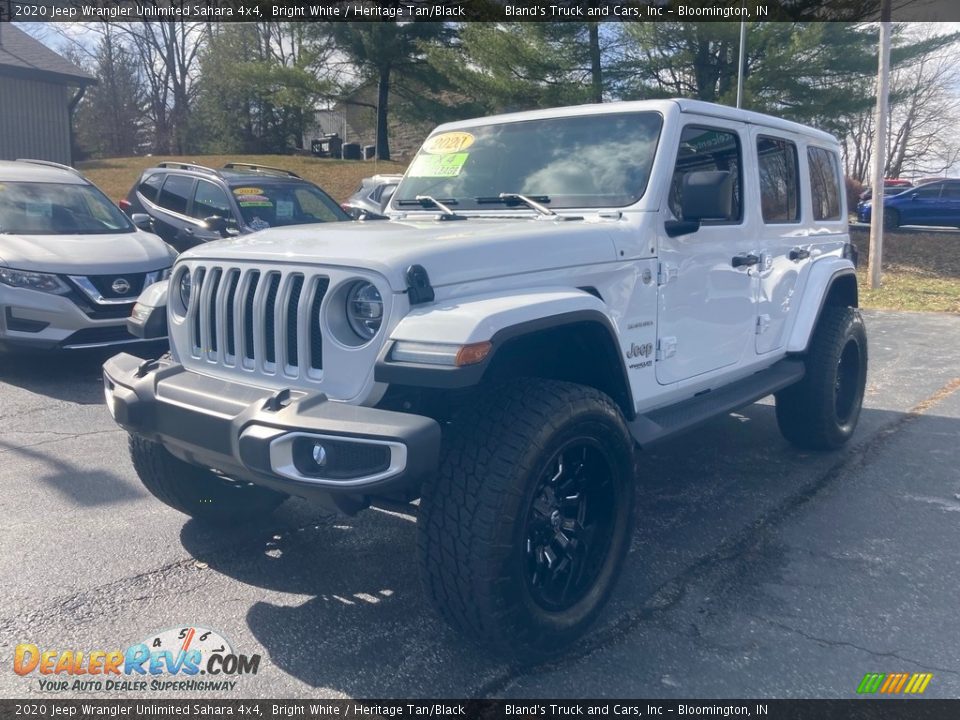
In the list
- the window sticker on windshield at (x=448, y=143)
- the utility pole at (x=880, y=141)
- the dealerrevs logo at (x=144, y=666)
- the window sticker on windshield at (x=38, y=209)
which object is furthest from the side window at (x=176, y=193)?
the utility pole at (x=880, y=141)

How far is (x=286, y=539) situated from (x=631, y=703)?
193 centimetres

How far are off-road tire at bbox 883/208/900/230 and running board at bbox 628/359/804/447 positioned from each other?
1993cm

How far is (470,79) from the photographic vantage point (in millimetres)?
22047

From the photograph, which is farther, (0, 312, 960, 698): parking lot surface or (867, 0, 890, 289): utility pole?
(867, 0, 890, 289): utility pole

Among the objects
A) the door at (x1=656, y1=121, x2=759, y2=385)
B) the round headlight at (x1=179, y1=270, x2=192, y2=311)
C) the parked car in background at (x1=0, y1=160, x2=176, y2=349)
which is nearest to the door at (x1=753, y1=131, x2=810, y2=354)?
the door at (x1=656, y1=121, x2=759, y2=385)

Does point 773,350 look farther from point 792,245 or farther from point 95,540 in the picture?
point 95,540

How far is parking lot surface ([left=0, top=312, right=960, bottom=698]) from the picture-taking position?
303cm

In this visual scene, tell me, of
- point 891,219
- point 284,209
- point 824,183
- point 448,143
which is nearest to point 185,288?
point 448,143

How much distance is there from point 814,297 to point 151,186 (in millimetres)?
8507

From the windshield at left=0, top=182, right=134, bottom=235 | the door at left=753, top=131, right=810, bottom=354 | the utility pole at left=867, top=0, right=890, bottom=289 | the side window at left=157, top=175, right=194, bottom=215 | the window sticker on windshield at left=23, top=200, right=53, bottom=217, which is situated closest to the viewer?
the door at left=753, top=131, right=810, bottom=354

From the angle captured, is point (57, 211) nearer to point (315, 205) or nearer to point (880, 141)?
point (315, 205)

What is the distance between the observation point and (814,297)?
17.4 ft

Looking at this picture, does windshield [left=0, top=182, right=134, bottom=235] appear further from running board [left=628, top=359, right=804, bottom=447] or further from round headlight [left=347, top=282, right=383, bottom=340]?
running board [left=628, top=359, right=804, bottom=447]

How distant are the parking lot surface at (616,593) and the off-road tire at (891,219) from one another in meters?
19.4
